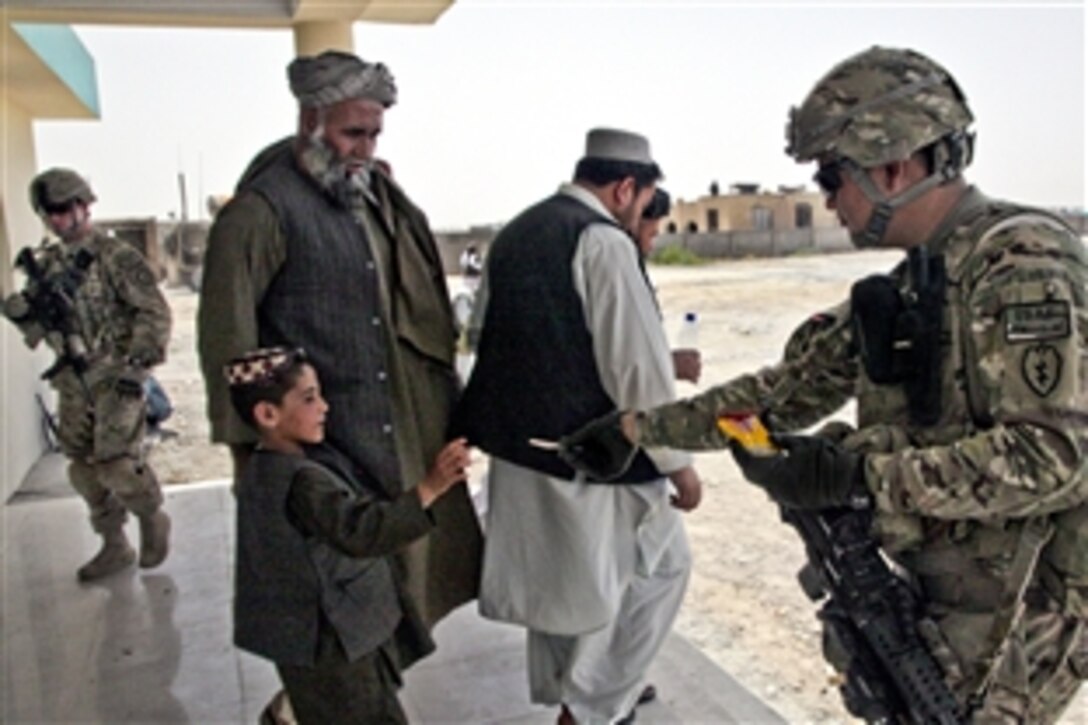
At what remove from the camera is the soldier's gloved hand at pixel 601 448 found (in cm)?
196

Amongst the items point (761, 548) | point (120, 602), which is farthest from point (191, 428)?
point (761, 548)

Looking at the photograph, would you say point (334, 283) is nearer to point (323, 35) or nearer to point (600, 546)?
point (600, 546)

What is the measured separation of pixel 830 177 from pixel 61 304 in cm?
327

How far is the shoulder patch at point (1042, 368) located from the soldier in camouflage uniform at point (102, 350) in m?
3.26

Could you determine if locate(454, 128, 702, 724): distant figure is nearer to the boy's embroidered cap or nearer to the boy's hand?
the boy's hand

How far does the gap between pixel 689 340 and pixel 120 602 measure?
2660 mm

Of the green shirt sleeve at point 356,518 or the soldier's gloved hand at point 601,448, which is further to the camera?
the soldier's gloved hand at point 601,448

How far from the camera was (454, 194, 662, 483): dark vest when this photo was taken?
87.7 inches

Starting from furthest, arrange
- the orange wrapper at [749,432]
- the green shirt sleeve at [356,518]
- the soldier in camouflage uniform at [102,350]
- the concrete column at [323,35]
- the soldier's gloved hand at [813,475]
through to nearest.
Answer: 1. the concrete column at [323,35]
2. the soldier in camouflage uniform at [102,350]
3. the green shirt sleeve at [356,518]
4. the orange wrapper at [749,432]
5. the soldier's gloved hand at [813,475]

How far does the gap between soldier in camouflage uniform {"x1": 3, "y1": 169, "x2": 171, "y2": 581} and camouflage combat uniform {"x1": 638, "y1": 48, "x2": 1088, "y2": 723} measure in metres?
2.95

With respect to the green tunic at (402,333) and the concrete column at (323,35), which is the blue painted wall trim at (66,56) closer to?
the concrete column at (323,35)

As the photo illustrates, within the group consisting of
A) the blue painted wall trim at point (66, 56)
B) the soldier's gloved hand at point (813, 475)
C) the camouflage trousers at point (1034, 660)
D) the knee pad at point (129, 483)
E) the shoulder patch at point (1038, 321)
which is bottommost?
the knee pad at point (129, 483)

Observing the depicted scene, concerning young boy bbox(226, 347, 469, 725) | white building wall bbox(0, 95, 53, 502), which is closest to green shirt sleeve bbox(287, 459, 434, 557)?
young boy bbox(226, 347, 469, 725)

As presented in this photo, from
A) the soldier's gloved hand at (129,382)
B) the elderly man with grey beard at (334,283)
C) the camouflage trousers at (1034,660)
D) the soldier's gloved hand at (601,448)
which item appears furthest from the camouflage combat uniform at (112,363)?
the camouflage trousers at (1034,660)
